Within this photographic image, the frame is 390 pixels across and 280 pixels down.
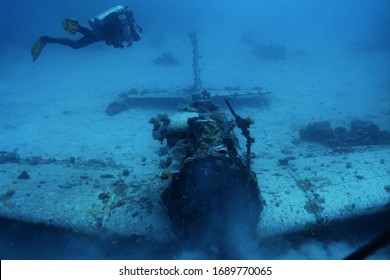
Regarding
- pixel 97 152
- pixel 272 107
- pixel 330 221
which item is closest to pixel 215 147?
pixel 330 221

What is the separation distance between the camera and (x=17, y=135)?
1212 centimetres

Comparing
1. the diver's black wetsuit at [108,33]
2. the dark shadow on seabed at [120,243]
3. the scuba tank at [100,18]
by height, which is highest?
the scuba tank at [100,18]

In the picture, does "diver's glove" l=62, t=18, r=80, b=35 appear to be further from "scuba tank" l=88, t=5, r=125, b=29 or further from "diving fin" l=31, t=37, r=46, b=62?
"diving fin" l=31, t=37, r=46, b=62

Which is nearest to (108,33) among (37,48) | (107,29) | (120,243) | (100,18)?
(107,29)

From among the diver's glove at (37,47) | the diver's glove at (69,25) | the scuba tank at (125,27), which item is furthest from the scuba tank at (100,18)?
the diver's glove at (37,47)

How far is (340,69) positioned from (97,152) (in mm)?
20423

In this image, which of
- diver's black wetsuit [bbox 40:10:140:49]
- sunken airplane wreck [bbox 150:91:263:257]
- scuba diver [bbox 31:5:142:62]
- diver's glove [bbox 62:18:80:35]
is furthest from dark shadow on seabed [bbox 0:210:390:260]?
diver's black wetsuit [bbox 40:10:140:49]

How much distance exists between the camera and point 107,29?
814 cm

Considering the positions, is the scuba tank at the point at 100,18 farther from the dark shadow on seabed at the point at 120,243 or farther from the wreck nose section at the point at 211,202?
the wreck nose section at the point at 211,202

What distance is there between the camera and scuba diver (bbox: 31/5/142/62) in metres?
7.67

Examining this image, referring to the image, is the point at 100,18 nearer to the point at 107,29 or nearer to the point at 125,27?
the point at 107,29

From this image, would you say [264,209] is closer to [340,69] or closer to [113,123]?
[113,123]

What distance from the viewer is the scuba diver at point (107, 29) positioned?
25.2 ft

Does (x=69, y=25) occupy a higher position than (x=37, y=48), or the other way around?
(x=69, y=25)
